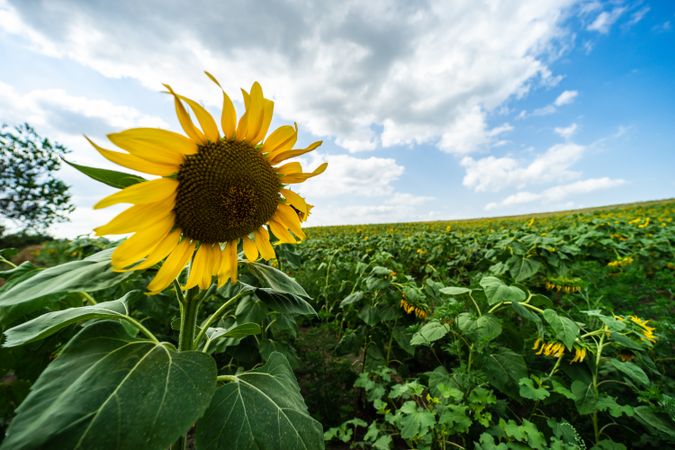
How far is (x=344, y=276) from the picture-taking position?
15.5 feet

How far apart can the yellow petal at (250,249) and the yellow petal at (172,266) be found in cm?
18

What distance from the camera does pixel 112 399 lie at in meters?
0.68

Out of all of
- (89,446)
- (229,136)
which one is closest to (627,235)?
(229,136)

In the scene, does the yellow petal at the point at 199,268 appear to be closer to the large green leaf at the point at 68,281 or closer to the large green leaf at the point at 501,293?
the large green leaf at the point at 68,281

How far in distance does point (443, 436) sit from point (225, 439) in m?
1.37

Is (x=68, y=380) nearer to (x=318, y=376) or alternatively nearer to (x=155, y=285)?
(x=155, y=285)

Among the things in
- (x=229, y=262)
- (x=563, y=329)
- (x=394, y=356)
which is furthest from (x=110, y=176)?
(x=394, y=356)

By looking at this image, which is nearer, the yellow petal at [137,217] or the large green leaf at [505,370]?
the yellow petal at [137,217]

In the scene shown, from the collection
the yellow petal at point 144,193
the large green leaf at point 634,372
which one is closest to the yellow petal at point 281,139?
the yellow petal at point 144,193

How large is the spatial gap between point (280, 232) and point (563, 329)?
5.18 feet

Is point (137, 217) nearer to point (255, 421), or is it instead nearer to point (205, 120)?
point (205, 120)

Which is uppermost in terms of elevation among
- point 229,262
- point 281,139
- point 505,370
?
point 281,139

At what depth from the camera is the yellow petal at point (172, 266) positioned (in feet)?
2.96

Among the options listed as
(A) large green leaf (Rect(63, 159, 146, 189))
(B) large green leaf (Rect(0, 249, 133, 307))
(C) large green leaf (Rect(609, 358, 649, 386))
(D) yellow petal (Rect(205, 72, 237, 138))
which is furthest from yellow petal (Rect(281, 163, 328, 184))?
(C) large green leaf (Rect(609, 358, 649, 386))
